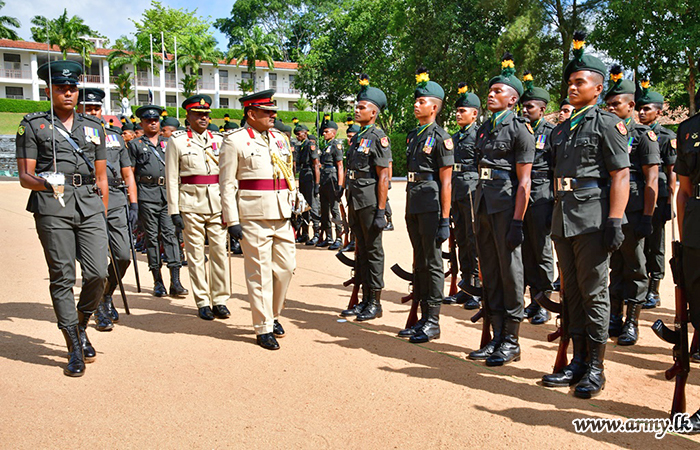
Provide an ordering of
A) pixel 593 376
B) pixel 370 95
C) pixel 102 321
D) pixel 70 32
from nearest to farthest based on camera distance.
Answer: pixel 593 376 → pixel 102 321 → pixel 370 95 → pixel 70 32

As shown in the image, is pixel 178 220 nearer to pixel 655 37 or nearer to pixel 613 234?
pixel 613 234

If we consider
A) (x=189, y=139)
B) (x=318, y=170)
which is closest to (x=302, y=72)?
(x=318, y=170)

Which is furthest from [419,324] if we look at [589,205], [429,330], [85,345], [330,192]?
[330,192]

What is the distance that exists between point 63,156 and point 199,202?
199 centimetres

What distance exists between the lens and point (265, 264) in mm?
5867

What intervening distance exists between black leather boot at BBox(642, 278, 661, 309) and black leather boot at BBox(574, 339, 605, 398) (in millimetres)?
3037

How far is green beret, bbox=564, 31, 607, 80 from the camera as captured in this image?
461 centimetres

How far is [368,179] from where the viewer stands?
22.1 feet

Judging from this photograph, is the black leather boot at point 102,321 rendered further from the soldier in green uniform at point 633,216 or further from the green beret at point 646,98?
the green beret at point 646,98

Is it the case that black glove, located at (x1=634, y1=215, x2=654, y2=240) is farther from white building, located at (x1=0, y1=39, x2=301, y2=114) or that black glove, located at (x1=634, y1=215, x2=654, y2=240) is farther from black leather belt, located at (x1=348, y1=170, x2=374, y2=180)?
white building, located at (x1=0, y1=39, x2=301, y2=114)

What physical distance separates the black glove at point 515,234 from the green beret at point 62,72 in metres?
3.83

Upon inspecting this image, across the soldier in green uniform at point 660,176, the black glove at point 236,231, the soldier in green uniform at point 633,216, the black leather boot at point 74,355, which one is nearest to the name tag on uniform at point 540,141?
the soldier in green uniform at point 660,176

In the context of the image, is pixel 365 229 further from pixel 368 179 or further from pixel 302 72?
pixel 302 72

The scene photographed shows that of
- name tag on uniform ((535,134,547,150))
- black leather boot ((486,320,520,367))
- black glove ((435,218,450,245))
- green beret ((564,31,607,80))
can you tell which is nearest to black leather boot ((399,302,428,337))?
black glove ((435,218,450,245))
